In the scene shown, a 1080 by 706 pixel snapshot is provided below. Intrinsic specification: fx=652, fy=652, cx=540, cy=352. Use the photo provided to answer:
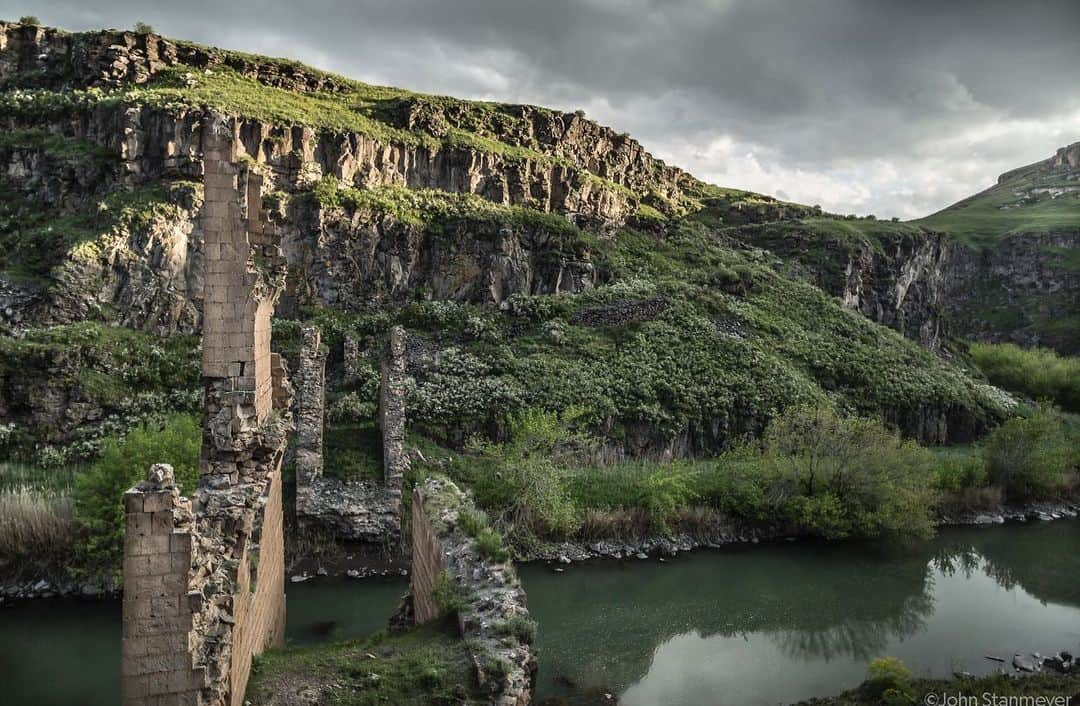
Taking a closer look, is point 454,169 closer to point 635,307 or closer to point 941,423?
point 635,307

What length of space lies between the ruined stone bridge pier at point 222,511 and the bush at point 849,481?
21.3 m

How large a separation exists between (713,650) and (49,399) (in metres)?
27.5

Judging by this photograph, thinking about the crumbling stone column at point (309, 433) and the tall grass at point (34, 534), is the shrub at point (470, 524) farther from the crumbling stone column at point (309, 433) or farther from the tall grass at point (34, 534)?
the tall grass at point (34, 534)

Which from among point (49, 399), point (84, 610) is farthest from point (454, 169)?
point (84, 610)

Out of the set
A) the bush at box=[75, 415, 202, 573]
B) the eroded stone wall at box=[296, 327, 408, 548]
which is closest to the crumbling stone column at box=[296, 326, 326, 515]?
the eroded stone wall at box=[296, 327, 408, 548]

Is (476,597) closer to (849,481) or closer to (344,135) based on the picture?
(849,481)

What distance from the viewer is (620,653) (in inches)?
690

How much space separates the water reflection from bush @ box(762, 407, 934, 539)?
1313 mm

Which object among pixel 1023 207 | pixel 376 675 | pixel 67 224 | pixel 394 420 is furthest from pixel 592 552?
pixel 1023 207

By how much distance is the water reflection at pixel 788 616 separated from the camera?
53.9 ft

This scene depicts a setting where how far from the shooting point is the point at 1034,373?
5684cm

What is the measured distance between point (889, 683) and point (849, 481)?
13.0 meters

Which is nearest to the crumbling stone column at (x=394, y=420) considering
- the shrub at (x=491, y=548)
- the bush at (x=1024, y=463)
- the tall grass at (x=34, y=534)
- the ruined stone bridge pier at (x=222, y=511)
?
the tall grass at (x=34, y=534)

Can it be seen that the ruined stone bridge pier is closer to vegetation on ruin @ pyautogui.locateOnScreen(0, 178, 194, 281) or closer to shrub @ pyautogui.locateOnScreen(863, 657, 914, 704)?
shrub @ pyautogui.locateOnScreen(863, 657, 914, 704)
